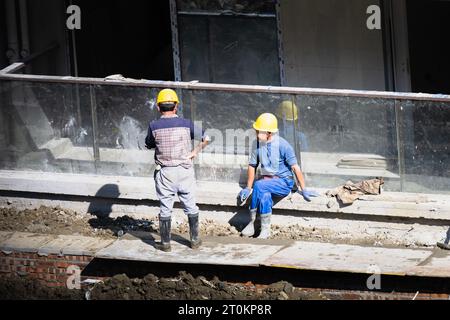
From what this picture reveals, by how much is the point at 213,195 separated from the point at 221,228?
1.32 feet

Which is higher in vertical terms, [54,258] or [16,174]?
[16,174]

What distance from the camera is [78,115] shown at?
15.0 m

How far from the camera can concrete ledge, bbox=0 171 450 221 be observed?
45.6ft

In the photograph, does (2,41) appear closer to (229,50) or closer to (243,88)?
(229,50)

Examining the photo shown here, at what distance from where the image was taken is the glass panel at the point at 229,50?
55.0 feet

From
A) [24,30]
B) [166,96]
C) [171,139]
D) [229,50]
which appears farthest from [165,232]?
[24,30]

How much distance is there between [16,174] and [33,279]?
1.78m

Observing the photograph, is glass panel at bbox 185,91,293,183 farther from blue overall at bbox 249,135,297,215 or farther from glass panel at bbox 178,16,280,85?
glass panel at bbox 178,16,280,85

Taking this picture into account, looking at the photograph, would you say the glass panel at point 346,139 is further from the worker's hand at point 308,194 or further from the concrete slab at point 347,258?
the concrete slab at point 347,258

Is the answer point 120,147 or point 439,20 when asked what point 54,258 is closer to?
point 120,147

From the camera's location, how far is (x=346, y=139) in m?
14.2

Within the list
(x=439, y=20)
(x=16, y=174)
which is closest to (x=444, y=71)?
(x=439, y=20)

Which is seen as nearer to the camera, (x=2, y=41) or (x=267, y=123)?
(x=267, y=123)
